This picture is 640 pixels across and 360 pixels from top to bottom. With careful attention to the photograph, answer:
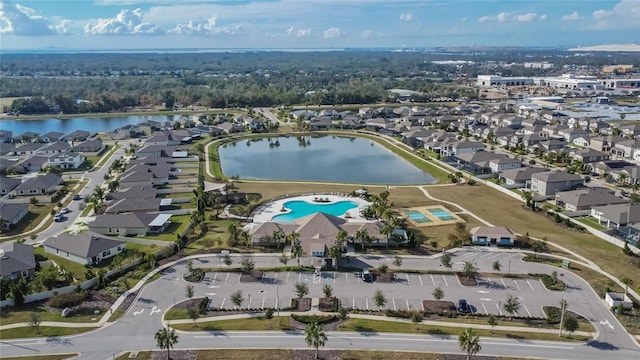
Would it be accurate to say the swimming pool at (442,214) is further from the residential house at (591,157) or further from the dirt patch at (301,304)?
the residential house at (591,157)

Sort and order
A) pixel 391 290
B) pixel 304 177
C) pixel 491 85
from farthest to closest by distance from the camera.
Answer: pixel 491 85
pixel 304 177
pixel 391 290

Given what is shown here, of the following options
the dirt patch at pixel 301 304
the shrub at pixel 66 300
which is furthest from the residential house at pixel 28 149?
the dirt patch at pixel 301 304

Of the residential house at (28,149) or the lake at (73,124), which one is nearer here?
the residential house at (28,149)

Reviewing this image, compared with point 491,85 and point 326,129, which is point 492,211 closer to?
point 326,129

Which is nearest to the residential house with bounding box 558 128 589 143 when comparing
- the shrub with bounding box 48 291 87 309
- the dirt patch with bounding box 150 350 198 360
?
the dirt patch with bounding box 150 350 198 360

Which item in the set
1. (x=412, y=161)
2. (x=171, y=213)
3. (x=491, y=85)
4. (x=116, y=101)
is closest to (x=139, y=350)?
(x=171, y=213)

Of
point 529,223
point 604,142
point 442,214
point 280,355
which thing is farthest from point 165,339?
point 604,142
